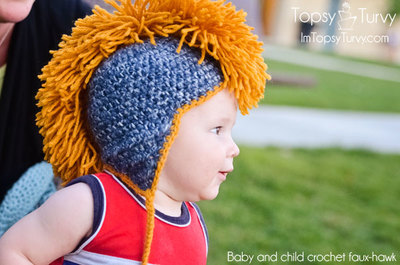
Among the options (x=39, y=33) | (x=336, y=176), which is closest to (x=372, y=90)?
(x=336, y=176)

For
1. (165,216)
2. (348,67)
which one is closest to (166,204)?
(165,216)

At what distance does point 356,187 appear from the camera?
409cm

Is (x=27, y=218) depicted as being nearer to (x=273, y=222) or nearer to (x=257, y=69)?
(x=257, y=69)

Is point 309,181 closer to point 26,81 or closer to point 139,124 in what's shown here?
point 26,81

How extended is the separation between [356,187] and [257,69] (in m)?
2.92

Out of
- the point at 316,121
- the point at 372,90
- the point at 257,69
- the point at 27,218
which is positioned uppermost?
the point at 257,69

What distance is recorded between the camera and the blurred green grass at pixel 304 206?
10.1 ft

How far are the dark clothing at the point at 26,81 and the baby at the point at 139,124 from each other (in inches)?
19.3

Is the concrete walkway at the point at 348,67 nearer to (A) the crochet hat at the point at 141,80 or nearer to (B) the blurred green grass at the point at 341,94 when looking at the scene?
(B) the blurred green grass at the point at 341,94

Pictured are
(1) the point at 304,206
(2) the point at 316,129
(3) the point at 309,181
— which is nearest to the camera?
(1) the point at 304,206

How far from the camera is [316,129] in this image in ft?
19.2

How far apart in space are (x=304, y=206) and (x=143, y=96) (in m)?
2.54

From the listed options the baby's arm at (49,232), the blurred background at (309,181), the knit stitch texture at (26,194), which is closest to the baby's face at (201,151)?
the baby's arm at (49,232)

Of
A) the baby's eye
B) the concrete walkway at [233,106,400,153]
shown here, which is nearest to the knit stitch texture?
the baby's eye
